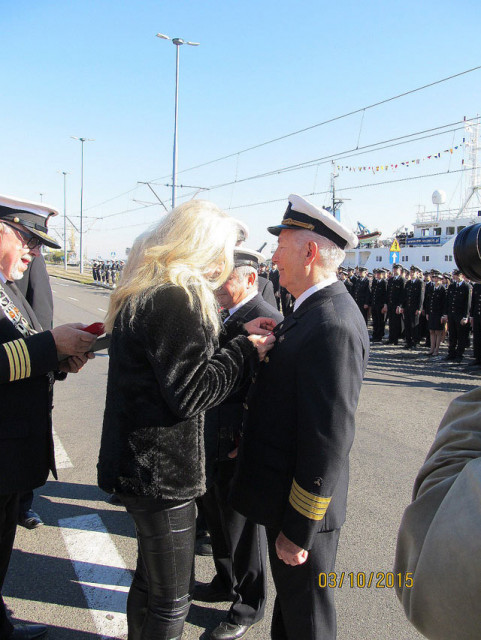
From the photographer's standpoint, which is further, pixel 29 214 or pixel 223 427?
pixel 223 427

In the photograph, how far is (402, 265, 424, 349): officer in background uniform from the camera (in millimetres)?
12586

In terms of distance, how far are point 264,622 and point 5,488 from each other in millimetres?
1489

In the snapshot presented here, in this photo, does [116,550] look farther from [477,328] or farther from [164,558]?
[477,328]

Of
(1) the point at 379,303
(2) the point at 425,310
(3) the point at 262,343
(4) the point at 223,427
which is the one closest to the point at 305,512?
(3) the point at 262,343

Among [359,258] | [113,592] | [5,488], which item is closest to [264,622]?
[113,592]

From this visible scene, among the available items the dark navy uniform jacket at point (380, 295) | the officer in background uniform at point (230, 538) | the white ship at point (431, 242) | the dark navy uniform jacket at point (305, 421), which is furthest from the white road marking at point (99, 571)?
the white ship at point (431, 242)

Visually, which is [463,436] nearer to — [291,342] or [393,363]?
[291,342]

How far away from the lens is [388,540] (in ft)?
10.2

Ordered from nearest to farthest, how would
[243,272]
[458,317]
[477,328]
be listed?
1. [243,272]
2. [477,328]
3. [458,317]

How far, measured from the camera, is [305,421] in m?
1.77

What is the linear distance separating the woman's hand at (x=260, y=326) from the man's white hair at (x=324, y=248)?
0.36 metres

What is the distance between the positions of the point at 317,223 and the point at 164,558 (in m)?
1.48
